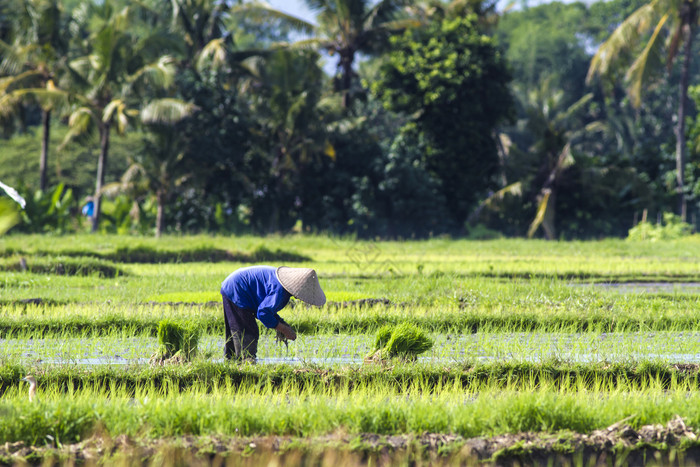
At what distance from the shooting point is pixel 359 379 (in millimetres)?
5688

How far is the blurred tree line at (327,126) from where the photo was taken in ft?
74.4

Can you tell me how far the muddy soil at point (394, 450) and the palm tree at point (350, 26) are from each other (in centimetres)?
2197

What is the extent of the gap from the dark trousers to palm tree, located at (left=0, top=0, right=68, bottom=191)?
60.0 feet

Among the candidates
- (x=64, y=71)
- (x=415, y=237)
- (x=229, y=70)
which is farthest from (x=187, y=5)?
(x=415, y=237)

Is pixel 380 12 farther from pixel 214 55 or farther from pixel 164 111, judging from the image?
pixel 164 111

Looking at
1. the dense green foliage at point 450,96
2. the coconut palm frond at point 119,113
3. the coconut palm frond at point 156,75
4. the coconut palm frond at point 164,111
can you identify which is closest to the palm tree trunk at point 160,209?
the coconut palm frond at point 119,113

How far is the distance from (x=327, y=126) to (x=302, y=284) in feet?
62.4

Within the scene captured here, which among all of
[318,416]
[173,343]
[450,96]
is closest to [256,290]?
[173,343]

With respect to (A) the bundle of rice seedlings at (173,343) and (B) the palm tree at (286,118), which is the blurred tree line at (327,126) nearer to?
(B) the palm tree at (286,118)

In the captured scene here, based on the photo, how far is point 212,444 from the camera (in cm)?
400

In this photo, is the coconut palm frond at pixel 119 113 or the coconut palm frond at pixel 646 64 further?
the coconut palm frond at pixel 646 64

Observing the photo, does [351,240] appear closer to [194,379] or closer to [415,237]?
[415,237]

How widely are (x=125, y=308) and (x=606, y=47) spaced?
1887cm

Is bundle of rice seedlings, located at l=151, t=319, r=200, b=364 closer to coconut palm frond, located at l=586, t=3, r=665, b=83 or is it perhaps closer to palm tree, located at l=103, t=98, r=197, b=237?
palm tree, located at l=103, t=98, r=197, b=237
